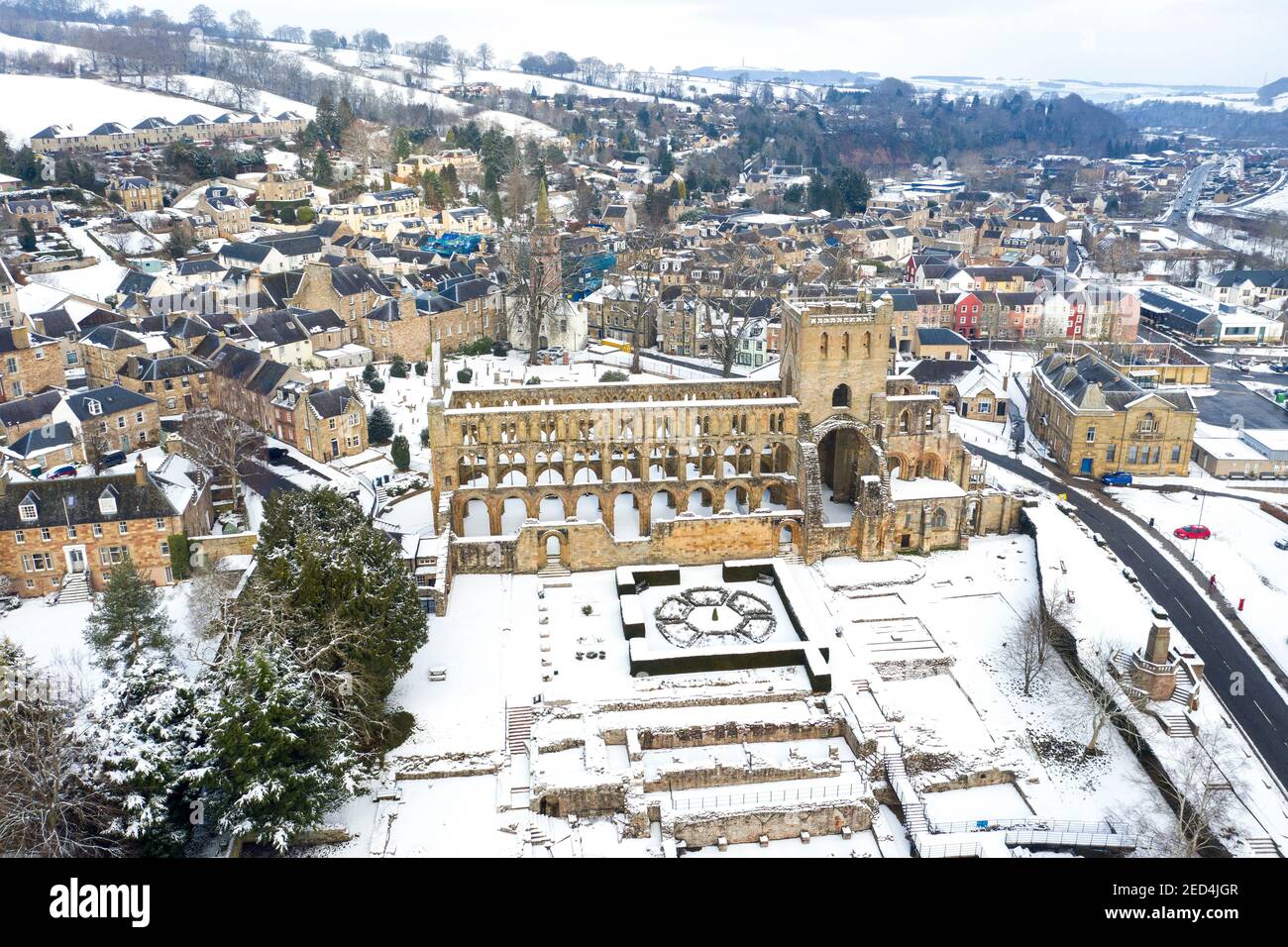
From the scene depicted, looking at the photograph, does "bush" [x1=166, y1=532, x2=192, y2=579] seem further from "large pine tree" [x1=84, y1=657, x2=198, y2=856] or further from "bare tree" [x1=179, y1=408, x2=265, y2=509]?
"large pine tree" [x1=84, y1=657, x2=198, y2=856]

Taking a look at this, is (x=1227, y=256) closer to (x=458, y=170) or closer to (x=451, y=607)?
(x=458, y=170)

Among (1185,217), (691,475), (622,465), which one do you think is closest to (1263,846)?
(691,475)

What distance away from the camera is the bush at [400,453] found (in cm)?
6394

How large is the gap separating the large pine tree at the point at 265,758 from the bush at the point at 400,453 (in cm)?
3146

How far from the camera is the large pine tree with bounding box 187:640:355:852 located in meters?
30.5

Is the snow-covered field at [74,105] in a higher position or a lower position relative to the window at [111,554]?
higher

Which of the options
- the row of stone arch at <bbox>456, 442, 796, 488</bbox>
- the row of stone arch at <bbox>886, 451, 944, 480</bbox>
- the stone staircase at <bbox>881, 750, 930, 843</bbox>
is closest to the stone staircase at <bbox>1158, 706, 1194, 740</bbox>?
the stone staircase at <bbox>881, 750, 930, 843</bbox>

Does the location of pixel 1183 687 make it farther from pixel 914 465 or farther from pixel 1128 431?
pixel 1128 431

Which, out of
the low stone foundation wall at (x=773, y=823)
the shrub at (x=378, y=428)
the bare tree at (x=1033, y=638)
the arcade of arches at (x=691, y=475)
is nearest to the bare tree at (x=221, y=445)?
the shrub at (x=378, y=428)

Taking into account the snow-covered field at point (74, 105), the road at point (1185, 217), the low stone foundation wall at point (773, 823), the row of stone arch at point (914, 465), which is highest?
the snow-covered field at point (74, 105)

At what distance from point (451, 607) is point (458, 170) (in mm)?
121471

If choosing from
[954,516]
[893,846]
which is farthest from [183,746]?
[954,516]

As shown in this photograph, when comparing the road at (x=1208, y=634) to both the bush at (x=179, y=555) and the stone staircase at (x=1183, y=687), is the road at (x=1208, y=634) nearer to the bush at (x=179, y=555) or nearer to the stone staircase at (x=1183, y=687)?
the stone staircase at (x=1183, y=687)

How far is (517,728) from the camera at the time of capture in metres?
38.3
